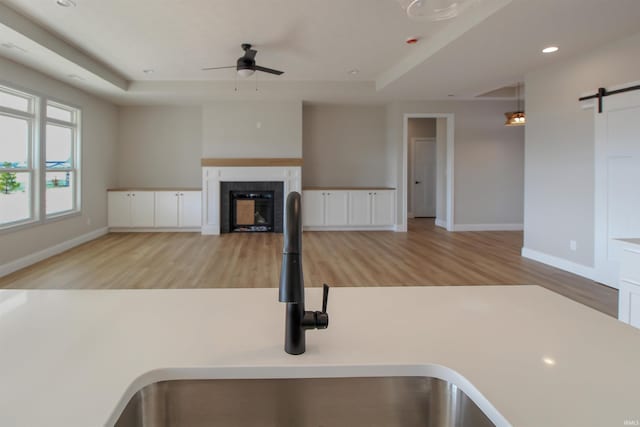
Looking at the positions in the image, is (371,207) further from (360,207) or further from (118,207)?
(118,207)

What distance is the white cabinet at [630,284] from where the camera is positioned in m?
2.25

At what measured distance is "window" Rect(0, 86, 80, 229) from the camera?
4668 mm

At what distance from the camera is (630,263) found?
2.29 metres

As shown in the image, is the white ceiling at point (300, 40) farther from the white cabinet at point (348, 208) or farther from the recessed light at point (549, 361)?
the recessed light at point (549, 361)

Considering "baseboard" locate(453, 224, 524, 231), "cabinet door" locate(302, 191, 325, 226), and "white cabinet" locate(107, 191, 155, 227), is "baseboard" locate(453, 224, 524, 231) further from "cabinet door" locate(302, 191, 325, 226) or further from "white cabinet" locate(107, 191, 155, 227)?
"white cabinet" locate(107, 191, 155, 227)

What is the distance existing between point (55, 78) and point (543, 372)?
666 cm

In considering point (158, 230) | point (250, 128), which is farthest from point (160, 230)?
point (250, 128)

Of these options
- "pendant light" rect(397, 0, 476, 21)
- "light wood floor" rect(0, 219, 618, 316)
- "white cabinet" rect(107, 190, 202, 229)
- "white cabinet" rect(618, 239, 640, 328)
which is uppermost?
"pendant light" rect(397, 0, 476, 21)

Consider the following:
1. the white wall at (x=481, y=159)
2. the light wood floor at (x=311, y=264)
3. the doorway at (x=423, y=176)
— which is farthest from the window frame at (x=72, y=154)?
the doorway at (x=423, y=176)

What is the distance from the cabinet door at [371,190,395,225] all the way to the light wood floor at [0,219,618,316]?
0.72 m

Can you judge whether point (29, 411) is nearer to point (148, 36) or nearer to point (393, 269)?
point (393, 269)

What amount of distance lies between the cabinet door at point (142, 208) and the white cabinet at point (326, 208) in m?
2.93

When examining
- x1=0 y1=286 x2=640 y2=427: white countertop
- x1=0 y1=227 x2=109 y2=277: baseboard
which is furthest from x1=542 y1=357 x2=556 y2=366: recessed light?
x1=0 y1=227 x2=109 y2=277: baseboard

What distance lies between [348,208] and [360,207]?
24 cm
